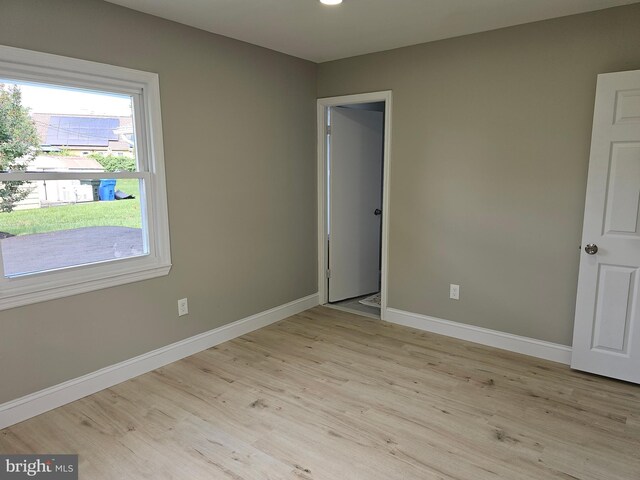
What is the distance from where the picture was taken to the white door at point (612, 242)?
2.64 metres

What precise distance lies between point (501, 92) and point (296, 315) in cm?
261

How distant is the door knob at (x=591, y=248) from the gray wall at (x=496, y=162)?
0.16 metres

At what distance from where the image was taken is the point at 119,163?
2.79 metres

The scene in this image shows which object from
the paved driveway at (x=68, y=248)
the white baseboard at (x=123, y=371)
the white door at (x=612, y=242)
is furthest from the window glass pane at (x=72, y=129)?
the white door at (x=612, y=242)

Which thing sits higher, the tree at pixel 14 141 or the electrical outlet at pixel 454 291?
the tree at pixel 14 141

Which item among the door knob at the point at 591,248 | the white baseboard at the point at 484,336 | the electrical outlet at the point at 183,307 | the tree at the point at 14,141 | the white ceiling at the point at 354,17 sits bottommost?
the white baseboard at the point at 484,336

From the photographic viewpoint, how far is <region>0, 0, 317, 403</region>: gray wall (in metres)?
2.43

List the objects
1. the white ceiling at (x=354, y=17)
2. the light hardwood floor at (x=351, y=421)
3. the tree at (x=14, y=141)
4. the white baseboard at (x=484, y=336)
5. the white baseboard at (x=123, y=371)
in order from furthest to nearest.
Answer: the white baseboard at (x=484, y=336) < the white ceiling at (x=354, y=17) < the white baseboard at (x=123, y=371) < the tree at (x=14, y=141) < the light hardwood floor at (x=351, y=421)

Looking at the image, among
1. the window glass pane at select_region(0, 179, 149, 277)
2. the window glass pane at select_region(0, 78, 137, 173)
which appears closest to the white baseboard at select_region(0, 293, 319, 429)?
the window glass pane at select_region(0, 179, 149, 277)

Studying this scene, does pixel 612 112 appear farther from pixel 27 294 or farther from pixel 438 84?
pixel 27 294

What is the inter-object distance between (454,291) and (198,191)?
222cm

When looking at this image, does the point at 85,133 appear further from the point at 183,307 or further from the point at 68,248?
the point at 183,307

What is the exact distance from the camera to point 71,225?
103 inches

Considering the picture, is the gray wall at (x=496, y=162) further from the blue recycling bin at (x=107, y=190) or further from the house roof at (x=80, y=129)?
the blue recycling bin at (x=107, y=190)
